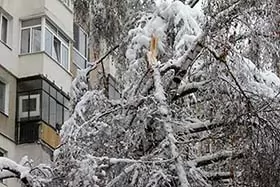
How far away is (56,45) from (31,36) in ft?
2.41

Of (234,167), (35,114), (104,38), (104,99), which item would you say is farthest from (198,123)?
(35,114)

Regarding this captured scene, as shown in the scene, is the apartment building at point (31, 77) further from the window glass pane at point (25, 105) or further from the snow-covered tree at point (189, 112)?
the snow-covered tree at point (189, 112)

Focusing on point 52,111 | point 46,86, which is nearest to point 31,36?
point 46,86

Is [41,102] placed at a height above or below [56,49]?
below

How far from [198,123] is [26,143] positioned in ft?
36.2

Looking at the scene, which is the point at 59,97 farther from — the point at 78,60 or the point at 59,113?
the point at 78,60

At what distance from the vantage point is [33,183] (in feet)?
29.3

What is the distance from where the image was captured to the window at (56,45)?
20.0m

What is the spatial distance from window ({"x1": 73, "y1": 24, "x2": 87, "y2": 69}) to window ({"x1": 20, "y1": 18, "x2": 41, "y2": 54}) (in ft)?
5.86

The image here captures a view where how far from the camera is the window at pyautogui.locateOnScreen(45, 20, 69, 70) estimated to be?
20.0 metres

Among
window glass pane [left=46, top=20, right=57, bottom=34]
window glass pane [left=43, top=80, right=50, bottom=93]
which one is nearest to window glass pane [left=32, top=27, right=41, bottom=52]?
window glass pane [left=46, top=20, right=57, bottom=34]

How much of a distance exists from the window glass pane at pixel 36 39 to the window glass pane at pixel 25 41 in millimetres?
169

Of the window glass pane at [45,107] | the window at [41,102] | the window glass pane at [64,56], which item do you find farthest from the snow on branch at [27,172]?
the window glass pane at [64,56]

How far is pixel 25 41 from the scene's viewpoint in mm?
20281
